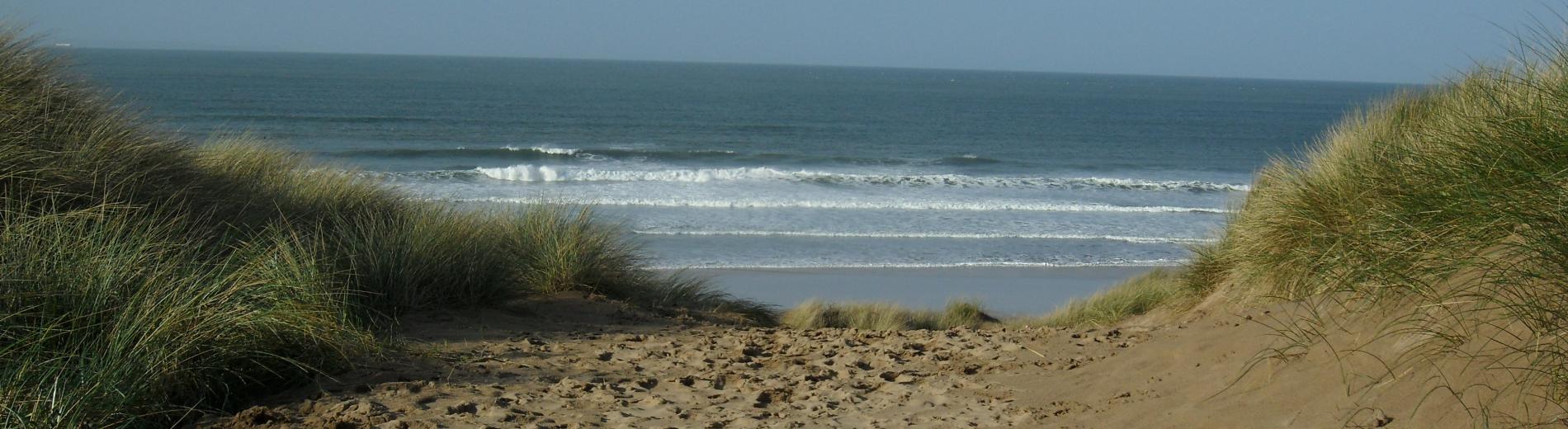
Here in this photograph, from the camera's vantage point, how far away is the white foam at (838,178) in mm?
27000

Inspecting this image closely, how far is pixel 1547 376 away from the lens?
3373mm

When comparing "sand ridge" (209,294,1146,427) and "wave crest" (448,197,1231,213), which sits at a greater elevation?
"sand ridge" (209,294,1146,427)

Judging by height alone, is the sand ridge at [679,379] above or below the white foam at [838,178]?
above

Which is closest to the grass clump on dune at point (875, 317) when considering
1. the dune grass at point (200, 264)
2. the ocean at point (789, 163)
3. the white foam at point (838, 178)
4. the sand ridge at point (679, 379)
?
the dune grass at point (200, 264)

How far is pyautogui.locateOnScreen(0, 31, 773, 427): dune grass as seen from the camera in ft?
14.8

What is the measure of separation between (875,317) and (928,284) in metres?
4.86

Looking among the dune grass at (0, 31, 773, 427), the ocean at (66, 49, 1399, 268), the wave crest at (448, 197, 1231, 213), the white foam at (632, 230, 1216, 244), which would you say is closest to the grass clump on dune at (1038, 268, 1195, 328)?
the ocean at (66, 49, 1399, 268)

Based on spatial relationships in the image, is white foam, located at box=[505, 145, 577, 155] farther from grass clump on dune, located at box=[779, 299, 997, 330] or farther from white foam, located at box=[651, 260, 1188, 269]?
grass clump on dune, located at box=[779, 299, 997, 330]

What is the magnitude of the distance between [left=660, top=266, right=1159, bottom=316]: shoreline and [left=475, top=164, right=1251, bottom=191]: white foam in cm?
1162

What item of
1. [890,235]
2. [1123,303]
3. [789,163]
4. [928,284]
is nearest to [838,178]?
[789,163]

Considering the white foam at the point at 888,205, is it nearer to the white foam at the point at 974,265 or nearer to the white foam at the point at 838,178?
the white foam at the point at 838,178

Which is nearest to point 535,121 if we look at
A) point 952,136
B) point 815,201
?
point 952,136

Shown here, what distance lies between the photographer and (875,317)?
984 centimetres

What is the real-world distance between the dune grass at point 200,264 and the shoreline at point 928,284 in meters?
3.77
